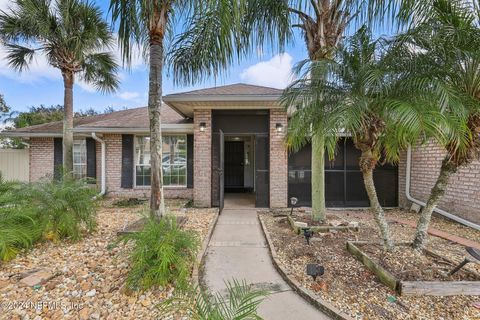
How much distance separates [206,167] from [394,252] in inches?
196

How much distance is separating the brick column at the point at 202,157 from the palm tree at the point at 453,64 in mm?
5064

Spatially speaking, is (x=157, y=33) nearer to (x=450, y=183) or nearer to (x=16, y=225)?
(x=16, y=225)

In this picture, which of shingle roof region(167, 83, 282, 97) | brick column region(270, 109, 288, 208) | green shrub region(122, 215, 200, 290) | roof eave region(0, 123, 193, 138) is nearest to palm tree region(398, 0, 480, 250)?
green shrub region(122, 215, 200, 290)

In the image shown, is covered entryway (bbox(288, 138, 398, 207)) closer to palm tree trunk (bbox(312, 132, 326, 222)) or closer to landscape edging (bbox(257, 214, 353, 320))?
palm tree trunk (bbox(312, 132, 326, 222))

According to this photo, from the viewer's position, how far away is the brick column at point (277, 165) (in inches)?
269

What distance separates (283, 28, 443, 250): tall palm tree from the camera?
224 cm

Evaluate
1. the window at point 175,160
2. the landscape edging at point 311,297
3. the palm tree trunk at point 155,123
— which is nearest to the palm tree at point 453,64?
the landscape edging at point 311,297

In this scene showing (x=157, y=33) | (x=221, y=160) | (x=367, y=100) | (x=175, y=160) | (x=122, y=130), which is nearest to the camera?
(x=367, y=100)

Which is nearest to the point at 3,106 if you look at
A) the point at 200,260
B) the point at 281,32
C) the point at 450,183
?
the point at 281,32

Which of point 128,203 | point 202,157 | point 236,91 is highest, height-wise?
point 236,91

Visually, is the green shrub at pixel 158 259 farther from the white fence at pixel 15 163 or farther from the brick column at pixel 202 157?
the white fence at pixel 15 163

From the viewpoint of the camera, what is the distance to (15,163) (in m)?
9.18

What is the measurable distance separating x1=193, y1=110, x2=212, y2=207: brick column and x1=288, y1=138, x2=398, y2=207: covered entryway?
2.55 metres

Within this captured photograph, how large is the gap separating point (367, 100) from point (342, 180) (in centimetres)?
524
